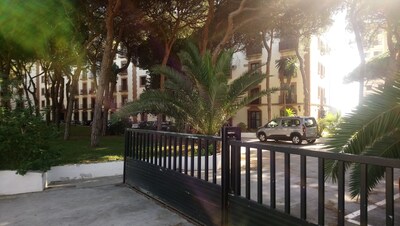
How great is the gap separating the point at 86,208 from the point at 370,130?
474 cm

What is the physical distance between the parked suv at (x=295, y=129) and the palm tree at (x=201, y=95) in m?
8.78

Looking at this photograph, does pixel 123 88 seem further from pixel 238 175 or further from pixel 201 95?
pixel 238 175

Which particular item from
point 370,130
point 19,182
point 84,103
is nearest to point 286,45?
point 19,182

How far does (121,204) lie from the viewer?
6.33 metres

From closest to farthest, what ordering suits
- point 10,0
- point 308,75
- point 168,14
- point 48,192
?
point 48,192
point 10,0
point 168,14
point 308,75

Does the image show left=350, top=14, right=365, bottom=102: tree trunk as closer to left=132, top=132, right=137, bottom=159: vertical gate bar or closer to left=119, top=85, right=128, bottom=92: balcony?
left=132, top=132, right=137, bottom=159: vertical gate bar

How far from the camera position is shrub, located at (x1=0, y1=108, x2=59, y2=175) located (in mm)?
7559

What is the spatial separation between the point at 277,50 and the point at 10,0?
85.8 ft

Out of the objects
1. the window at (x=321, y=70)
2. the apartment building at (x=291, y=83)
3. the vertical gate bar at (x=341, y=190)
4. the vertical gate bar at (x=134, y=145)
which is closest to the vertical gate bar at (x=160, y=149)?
the vertical gate bar at (x=134, y=145)

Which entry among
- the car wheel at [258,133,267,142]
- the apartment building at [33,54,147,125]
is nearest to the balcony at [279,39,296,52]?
the car wheel at [258,133,267,142]

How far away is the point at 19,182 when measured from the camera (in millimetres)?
7551

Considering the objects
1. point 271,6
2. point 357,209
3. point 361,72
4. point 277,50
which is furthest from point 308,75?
point 357,209

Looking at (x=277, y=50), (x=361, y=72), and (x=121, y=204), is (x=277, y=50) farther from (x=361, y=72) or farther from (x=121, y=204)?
(x=121, y=204)

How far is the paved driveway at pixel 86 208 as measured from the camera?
5.37m
